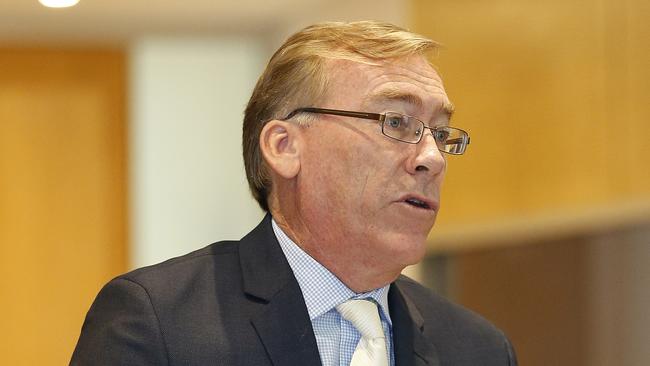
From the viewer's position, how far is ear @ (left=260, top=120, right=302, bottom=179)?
184 cm

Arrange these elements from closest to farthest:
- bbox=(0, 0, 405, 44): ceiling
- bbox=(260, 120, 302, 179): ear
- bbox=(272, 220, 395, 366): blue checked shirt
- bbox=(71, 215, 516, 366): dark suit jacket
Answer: bbox=(71, 215, 516, 366): dark suit jacket → bbox=(272, 220, 395, 366): blue checked shirt → bbox=(260, 120, 302, 179): ear → bbox=(0, 0, 405, 44): ceiling

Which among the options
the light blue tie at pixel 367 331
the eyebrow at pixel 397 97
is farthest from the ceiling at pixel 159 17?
the light blue tie at pixel 367 331

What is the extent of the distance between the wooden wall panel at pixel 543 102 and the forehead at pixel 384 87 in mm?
1384

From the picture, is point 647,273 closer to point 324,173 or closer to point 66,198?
point 324,173

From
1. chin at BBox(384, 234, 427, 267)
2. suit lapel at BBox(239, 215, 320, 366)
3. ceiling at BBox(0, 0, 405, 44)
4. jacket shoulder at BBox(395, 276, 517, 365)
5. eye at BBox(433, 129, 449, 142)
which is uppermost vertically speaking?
ceiling at BBox(0, 0, 405, 44)

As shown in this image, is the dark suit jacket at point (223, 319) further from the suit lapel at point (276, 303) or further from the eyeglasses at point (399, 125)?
the eyeglasses at point (399, 125)

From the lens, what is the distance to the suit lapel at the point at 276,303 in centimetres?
168

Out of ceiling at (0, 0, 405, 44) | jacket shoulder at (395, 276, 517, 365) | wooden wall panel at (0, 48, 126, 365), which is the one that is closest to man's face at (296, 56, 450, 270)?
jacket shoulder at (395, 276, 517, 365)

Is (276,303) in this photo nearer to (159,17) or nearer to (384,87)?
(384,87)

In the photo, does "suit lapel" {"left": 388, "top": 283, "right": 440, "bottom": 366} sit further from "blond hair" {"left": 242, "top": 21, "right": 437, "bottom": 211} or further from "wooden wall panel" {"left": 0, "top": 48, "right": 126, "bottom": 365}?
"wooden wall panel" {"left": 0, "top": 48, "right": 126, "bottom": 365}

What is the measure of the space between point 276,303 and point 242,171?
2808mm

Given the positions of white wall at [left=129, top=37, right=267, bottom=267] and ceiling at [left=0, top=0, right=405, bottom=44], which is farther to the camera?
white wall at [left=129, top=37, right=267, bottom=267]

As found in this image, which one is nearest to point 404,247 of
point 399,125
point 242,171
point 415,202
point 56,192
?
point 415,202

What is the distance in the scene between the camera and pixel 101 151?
4.68 meters
